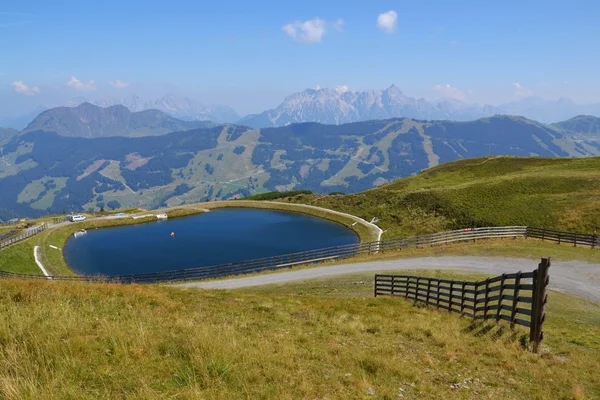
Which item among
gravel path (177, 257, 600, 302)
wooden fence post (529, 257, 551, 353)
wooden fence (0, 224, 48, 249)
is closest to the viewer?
wooden fence post (529, 257, 551, 353)

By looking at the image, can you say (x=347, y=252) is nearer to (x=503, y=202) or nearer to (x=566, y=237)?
(x=566, y=237)

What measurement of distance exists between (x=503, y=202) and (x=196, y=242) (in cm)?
Result: 5408

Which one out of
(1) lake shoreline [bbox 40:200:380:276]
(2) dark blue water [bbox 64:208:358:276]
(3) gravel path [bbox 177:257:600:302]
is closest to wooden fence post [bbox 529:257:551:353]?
(3) gravel path [bbox 177:257:600:302]

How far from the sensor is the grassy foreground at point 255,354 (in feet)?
23.4

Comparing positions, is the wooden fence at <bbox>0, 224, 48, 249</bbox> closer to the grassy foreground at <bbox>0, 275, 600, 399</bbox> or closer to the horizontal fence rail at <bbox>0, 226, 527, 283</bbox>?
the horizontal fence rail at <bbox>0, 226, 527, 283</bbox>

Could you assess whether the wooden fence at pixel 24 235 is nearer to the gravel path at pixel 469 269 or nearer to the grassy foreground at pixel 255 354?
the gravel path at pixel 469 269

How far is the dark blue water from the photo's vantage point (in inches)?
2151

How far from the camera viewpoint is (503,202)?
6456cm

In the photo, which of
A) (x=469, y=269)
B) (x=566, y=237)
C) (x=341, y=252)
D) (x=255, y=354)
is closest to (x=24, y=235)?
(x=341, y=252)

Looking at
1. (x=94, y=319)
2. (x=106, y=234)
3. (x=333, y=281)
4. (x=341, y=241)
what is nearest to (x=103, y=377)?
(x=94, y=319)

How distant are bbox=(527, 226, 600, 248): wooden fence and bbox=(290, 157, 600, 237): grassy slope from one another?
9069 millimetres

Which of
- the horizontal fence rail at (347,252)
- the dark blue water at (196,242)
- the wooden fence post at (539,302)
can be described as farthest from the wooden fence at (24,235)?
the wooden fence post at (539,302)

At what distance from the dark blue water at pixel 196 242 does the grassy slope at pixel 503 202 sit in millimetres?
10830

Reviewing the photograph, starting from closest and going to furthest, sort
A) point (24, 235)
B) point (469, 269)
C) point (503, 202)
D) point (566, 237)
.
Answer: point (469, 269) < point (566, 237) < point (24, 235) < point (503, 202)
